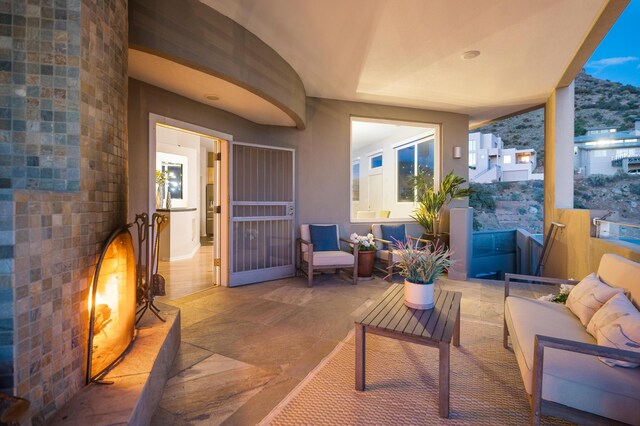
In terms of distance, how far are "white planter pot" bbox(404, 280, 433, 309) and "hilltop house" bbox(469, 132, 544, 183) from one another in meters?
20.1

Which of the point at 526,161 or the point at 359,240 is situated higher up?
the point at 526,161

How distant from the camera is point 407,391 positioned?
1.93 metres

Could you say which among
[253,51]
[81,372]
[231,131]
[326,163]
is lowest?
[81,372]

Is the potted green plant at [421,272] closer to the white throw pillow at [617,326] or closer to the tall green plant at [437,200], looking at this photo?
the white throw pillow at [617,326]

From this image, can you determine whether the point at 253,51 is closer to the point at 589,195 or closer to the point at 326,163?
the point at 326,163

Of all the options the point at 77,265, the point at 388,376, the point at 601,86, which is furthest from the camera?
the point at 601,86

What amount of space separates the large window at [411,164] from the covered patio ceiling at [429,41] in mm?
2007

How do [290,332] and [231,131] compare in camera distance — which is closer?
[290,332]

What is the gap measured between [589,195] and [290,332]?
6.89m

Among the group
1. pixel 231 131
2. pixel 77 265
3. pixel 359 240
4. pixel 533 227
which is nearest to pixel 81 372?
pixel 77 265

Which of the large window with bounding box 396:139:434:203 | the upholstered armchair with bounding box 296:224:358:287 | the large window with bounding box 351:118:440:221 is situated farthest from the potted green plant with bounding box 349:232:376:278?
the large window with bounding box 396:139:434:203

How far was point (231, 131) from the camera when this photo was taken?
→ 4344 millimetres

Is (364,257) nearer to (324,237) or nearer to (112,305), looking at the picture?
(324,237)

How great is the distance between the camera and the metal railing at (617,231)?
9.07 feet
